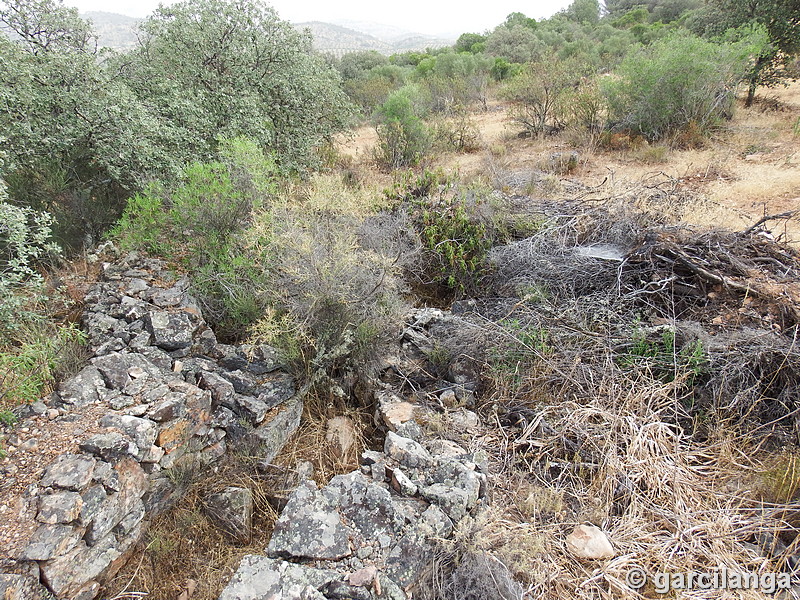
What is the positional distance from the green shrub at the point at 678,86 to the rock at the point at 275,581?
31.7ft

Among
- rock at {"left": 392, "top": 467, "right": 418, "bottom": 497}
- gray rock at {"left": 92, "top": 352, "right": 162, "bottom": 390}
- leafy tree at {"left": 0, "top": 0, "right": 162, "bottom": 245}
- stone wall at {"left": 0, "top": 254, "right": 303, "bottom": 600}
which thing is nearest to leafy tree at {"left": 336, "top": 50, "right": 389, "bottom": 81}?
leafy tree at {"left": 0, "top": 0, "right": 162, "bottom": 245}

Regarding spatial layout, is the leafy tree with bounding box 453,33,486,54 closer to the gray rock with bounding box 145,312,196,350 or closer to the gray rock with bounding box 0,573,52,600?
the gray rock with bounding box 145,312,196,350

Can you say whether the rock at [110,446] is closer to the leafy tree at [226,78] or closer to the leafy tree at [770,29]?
the leafy tree at [226,78]

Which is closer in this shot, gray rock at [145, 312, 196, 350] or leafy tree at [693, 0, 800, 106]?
gray rock at [145, 312, 196, 350]

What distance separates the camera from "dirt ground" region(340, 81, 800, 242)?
18.3 feet

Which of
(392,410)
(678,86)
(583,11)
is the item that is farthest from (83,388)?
(583,11)

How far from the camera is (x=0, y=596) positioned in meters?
1.66

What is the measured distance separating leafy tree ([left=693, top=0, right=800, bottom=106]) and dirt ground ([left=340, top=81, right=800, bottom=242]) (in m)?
0.56

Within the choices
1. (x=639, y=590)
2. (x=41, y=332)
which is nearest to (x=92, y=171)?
(x=41, y=332)

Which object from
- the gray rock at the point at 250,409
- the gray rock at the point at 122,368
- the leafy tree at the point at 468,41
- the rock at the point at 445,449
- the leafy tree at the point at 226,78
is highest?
the leafy tree at the point at 468,41

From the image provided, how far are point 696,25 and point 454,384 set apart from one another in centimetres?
1430

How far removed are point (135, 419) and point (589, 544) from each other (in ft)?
8.20

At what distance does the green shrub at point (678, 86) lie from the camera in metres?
7.97

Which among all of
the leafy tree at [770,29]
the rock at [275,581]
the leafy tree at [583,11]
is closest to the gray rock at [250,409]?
the rock at [275,581]
